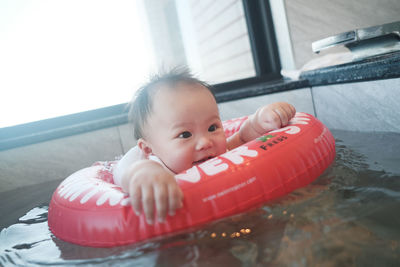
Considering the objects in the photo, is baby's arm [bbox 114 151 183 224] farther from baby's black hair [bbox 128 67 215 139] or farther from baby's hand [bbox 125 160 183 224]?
baby's black hair [bbox 128 67 215 139]

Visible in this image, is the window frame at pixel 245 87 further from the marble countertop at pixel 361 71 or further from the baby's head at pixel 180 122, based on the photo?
the baby's head at pixel 180 122

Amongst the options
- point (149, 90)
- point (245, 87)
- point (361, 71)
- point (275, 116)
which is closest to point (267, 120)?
point (275, 116)

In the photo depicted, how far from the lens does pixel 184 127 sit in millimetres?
1347

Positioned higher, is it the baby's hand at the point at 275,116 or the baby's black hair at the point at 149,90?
the baby's black hair at the point at 149,90

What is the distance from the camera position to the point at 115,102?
332cm

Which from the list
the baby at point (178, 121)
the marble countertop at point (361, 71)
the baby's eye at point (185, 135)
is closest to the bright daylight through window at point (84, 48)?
the marble countertop at point (361, 71)

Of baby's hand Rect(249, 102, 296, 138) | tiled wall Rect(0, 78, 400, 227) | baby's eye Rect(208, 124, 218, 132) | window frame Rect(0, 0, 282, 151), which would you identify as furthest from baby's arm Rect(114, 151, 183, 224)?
window frame Rect(0, 0, 282, 151)

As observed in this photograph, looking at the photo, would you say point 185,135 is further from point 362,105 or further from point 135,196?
point 362,105

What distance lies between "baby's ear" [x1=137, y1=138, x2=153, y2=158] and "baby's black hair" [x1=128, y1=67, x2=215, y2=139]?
0.03 metres

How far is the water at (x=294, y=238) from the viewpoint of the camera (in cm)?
79

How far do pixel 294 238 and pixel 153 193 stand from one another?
39cm

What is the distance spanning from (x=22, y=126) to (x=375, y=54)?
2819mm

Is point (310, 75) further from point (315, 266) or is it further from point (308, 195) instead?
point (315, 266)

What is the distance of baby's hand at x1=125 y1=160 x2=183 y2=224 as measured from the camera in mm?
939
